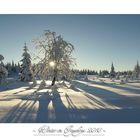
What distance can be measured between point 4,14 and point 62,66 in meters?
23.0

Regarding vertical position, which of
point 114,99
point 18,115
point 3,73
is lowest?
point 18,115

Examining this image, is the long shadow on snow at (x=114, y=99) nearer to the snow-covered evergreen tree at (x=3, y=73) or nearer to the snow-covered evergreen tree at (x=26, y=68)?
the snow-covered evergreen tree at (x=3, y=73)

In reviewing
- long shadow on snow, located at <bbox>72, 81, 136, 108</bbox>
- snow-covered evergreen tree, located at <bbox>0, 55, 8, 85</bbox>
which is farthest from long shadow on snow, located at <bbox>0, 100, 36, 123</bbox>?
snow-covered evergreen tree, located at <bbox>0, 55, 8, 85</bbox>

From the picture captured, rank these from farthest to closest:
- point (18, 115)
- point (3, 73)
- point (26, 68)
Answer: point (26, 68)
point (3, 73)
point (18, 115)

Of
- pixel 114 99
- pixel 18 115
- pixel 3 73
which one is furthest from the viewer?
pixel 3 73

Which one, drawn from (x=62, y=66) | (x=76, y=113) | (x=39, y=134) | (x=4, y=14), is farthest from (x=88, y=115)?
(x=62, y=66)

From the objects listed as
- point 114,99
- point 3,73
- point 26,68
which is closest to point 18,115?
point 114,99

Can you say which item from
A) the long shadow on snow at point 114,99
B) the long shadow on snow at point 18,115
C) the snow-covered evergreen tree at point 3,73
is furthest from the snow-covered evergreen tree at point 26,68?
the long shadow on snow at point 18,115

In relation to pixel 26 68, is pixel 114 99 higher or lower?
lower

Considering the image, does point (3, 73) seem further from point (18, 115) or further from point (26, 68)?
point (18, 115)

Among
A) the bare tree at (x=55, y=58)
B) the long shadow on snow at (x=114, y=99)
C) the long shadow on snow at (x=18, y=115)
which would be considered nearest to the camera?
the long shadow on snow at (x=18, y=115)

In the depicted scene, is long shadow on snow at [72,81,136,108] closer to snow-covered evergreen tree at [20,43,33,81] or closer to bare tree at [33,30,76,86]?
bare tree at [33,30,76,86]
